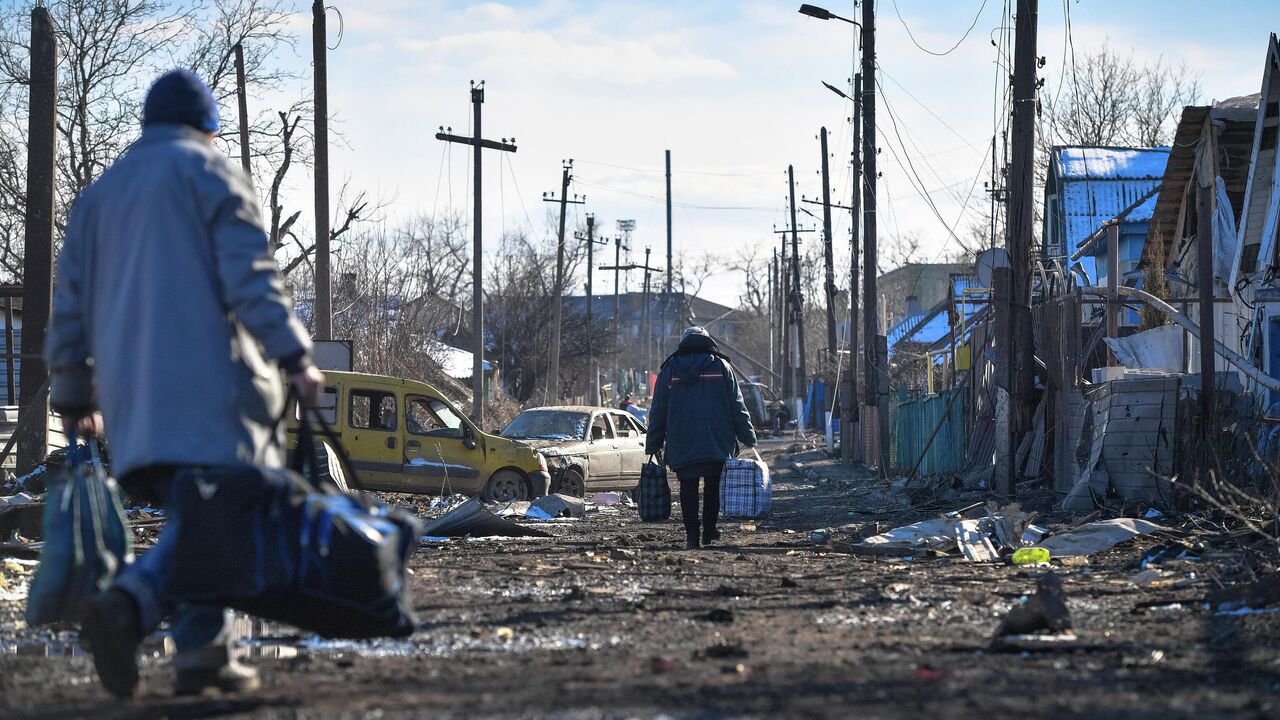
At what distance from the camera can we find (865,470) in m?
27.1

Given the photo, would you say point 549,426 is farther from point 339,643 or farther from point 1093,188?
point 1093,188

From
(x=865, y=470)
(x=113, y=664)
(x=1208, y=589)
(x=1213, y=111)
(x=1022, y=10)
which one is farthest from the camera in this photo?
(x=865, y=470)

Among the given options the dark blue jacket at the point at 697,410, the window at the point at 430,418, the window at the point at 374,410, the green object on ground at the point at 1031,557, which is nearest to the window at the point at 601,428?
the window at the point at 430,418

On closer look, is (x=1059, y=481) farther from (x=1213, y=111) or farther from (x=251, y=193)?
(x=251, y=193)

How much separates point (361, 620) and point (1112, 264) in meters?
13.6

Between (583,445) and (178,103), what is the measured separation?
1545cm

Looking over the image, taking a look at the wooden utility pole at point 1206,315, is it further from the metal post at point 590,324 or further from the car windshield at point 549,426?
the metal post at point 590,324

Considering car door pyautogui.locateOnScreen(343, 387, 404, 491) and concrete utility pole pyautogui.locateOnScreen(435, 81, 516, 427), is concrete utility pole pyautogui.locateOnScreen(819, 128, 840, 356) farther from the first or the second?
car door pyautogui.locateOnScreen(343, 387, 404, 491)

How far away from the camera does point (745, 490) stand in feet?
41.5

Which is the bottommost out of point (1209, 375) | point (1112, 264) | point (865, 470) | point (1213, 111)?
point (865, 470)

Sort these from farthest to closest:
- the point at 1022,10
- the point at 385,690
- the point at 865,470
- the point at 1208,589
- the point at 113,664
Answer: the point at 865,470
the point at 1022,10
the point at 1208,589
the point at 385,690
the point at 113,664

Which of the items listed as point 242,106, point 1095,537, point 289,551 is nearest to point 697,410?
point 1095,537

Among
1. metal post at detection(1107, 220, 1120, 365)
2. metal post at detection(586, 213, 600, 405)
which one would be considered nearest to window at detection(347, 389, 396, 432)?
metal post at detection(1107, 220, 1120, 365)

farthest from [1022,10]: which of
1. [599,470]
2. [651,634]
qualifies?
[651,634]
